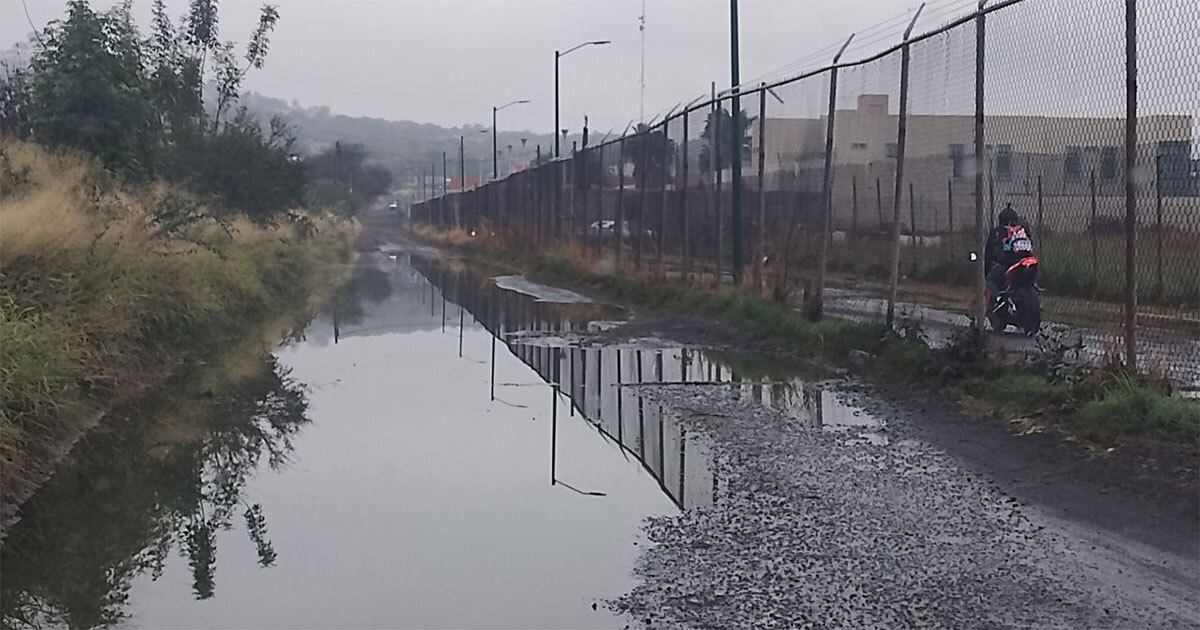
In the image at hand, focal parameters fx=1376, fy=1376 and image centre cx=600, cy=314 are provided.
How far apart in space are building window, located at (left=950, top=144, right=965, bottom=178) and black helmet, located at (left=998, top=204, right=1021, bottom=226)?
0.66m

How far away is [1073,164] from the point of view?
10.5 m

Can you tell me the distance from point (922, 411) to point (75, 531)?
6389 mm

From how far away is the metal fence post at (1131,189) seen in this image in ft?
30.1

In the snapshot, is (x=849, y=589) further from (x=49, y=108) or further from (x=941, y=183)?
(x=49, y=108)

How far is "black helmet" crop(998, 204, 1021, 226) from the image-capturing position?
40.0 ft

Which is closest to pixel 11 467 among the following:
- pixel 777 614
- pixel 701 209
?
pixel 777 614

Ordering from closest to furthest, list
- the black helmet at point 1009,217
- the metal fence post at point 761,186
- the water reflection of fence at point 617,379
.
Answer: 1. the water reflection of fence at point 617,379
2. the black helmet at point 1009,217
3. the metal fence post at point 761,186

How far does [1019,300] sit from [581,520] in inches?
263

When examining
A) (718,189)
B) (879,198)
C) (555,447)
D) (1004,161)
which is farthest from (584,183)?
(555,447)

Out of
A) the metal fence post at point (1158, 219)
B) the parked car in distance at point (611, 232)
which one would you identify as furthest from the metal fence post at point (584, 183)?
the metal fence post at point (1158, 219)

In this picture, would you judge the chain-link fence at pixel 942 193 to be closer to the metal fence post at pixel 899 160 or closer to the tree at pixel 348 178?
the metal fence post at pixel 899 160

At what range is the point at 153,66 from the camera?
1366 inches

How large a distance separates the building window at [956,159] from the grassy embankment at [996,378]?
61.5 inches

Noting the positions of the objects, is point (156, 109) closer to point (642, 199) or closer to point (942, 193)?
point (642, 199)
